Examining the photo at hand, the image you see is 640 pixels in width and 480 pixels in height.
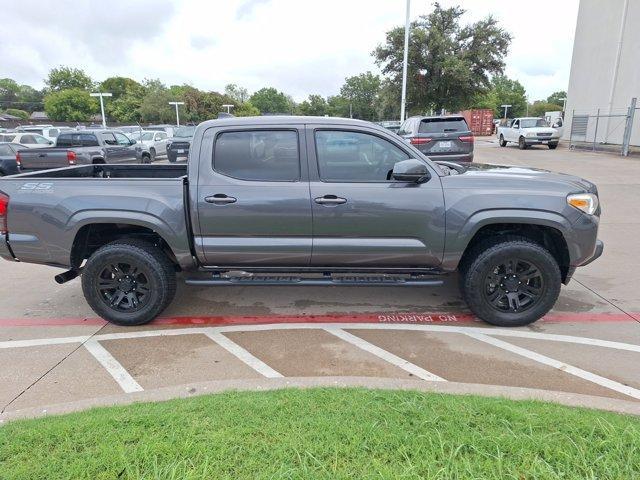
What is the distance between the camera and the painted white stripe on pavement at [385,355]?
345 cm

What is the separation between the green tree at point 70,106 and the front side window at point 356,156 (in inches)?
2649

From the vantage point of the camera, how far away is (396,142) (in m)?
4.17

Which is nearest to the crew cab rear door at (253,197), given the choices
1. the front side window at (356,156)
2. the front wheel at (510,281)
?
the front side window at (356,156)

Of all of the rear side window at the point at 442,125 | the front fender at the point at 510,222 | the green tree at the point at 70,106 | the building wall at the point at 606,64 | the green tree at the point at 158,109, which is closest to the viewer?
the front fender at the point at 510,222

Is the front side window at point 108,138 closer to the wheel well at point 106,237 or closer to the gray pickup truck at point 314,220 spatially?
the gray pickup truck at point 314,220

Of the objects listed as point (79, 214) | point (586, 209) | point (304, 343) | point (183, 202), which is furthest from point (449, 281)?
point (79, 214)

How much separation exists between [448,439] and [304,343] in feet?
6.03

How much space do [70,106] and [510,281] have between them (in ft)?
228

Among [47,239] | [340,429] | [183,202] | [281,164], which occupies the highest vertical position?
[281,164]

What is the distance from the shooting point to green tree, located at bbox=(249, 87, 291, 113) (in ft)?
315

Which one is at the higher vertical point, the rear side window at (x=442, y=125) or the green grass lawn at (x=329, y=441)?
the rear side window at (x=442, y=125)

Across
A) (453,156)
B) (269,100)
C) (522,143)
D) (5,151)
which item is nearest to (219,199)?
(453,156)

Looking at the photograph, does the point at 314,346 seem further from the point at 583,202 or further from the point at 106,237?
the point at 583,202

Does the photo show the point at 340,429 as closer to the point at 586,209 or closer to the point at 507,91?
the point at 586,209
